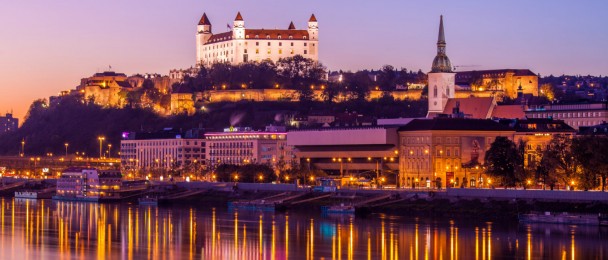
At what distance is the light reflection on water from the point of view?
206 feet

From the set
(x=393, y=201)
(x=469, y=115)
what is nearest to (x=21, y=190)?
(x=469, y=115)

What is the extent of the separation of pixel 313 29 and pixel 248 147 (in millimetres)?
48370

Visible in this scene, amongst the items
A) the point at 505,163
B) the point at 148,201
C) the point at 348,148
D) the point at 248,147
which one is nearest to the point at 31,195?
the point at 148,201

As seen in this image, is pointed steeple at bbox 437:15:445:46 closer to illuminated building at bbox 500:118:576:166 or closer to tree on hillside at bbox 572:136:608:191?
illuminated building at bbox 500:118:576:166

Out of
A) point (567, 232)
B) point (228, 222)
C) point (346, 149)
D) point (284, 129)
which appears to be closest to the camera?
point (567, 232)

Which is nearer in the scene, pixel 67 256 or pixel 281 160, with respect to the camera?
pixel 67 256

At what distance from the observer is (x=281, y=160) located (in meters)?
129

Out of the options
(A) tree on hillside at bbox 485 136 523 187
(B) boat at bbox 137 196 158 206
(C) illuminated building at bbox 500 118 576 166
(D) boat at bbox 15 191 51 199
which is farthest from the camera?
(D) boat at bbox 15 191 51 199

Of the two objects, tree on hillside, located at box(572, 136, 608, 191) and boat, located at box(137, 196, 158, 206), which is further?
boat, located at box(137, 196, 158, 206)

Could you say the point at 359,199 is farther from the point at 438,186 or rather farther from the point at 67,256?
the point at 67,256

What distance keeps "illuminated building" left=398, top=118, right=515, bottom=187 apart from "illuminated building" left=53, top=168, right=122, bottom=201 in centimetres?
2691

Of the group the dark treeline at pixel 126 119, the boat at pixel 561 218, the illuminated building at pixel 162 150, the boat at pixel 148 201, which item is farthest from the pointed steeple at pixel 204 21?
the boat at pixel 561 218

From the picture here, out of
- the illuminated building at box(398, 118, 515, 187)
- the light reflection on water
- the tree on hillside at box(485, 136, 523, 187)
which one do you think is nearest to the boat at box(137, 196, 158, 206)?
the light reflection on water

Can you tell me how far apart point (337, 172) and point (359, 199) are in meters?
22.1
